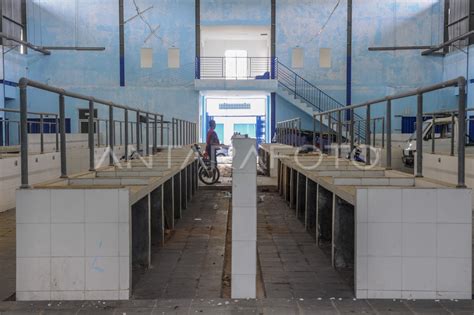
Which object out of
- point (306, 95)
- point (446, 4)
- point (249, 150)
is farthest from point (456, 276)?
point (446, 4)

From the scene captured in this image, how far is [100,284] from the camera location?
443cm

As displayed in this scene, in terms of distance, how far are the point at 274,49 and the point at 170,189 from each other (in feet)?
57.0

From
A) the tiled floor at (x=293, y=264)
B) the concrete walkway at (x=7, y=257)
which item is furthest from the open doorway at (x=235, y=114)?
the concrete walkway at (x=7, y=257)

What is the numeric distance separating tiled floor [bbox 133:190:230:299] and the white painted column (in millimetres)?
320

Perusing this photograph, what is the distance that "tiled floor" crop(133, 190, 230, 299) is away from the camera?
482 centimetres

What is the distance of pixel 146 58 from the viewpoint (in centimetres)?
2436

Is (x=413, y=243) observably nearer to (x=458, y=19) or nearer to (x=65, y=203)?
(x=65, y=203)

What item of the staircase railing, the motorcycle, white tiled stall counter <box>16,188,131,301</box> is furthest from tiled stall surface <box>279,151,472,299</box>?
the staircase railing

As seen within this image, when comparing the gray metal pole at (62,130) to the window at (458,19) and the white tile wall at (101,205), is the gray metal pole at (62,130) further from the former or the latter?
the window at (458,19)

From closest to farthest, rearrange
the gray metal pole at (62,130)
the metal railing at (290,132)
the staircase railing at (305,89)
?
the gray metal pole at (62,130), the metal railing at (290,132), the staircase railing at (305,89)

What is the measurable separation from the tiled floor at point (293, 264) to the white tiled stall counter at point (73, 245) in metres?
→ 1.38

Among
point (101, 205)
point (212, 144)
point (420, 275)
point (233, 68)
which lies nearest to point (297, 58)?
point (233, 68)

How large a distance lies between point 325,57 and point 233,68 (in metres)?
6.18

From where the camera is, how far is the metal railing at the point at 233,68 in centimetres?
2416
